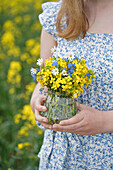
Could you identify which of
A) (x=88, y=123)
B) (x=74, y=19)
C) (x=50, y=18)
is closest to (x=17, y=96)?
(x=50, y=18)

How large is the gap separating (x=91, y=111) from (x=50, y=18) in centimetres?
57

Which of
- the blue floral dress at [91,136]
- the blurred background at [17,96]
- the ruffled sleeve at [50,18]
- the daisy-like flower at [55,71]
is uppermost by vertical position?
the ruffled sleeve at [50,18]

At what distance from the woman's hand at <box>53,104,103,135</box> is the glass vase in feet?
0.08

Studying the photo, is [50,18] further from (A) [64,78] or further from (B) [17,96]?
(B) [17,96]

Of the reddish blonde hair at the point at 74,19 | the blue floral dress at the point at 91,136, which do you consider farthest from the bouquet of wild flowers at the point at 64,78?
the reddish blonde hair at the point at 74,19

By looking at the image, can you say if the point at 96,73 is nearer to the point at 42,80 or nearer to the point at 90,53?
the point at 90,53

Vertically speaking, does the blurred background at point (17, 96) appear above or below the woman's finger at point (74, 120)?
below

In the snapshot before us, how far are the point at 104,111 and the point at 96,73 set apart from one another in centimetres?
18

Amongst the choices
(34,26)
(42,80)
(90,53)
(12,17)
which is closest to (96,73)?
(90,53)

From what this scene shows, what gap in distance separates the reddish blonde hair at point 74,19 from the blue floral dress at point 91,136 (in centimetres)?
4

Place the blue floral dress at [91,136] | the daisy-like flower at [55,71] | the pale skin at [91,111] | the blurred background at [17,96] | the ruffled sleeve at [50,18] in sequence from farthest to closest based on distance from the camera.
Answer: the blurred background at [17,96] < the ruffled sleeve at [50,18] < the blue floral dress at [91,136] < the pale skin at [91,111] < the daisy-like flower at [55,71]

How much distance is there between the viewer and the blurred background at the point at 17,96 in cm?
193

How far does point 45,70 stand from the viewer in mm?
950

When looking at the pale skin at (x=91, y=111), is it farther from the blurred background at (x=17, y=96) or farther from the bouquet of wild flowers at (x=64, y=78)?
the blurred background at (x=17, y=96)
